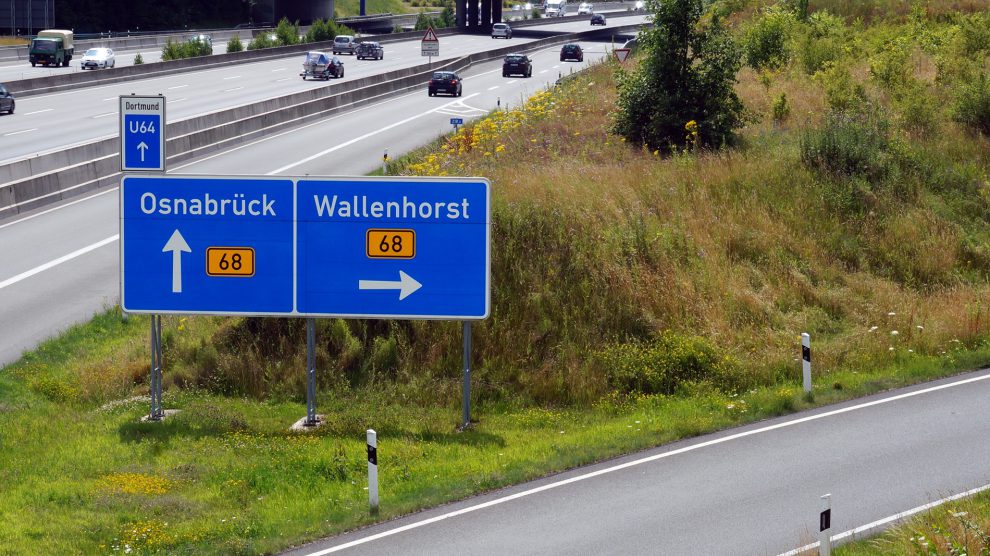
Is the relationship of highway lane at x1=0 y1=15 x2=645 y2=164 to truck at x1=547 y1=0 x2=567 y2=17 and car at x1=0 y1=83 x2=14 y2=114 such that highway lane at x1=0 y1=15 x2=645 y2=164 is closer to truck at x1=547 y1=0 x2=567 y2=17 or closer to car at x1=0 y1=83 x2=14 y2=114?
car at x1=0 y1=83 x2=14 y2=114

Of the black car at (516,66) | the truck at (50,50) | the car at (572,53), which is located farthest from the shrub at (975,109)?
the truck at (50,50)

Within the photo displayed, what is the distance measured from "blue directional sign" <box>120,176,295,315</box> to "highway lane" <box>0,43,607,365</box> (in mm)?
3849

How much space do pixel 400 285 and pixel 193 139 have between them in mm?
24370

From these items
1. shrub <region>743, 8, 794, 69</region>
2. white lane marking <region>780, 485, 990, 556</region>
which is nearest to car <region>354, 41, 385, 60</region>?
shrub <region>743, 8, 794, 69</region>

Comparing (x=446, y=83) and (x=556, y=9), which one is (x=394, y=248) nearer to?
(x=446, y=83)

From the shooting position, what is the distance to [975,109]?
27.2m

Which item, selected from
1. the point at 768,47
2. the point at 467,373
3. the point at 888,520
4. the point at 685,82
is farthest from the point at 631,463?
the point at 768,47

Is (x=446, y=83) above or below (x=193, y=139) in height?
above

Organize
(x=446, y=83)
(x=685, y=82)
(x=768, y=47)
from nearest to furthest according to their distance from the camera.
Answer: (x=685, y=82)
(x=768, y=47)
(x=446, y=83)

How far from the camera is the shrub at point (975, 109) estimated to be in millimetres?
27172

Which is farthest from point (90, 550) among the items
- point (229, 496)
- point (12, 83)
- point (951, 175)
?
point (12, 83)

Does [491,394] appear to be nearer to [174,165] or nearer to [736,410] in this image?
[736,410]

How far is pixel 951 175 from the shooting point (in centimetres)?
2403

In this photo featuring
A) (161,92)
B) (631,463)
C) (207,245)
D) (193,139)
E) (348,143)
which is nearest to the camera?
(631,463)
